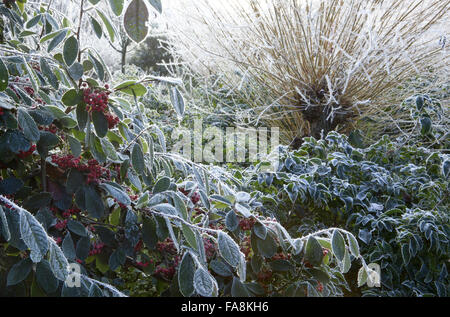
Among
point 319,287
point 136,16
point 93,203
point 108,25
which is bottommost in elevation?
point 319,287

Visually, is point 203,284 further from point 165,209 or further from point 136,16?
point 136,16

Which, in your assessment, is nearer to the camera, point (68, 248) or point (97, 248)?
point (68, 248)

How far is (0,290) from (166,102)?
2.97m

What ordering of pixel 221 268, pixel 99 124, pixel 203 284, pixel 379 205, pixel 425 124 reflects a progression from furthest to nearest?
pixel 425 124, pixel 379 205, pixel 221 268, pixel 99 124, pixel 203 284

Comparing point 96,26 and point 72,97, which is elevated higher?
point 96,26

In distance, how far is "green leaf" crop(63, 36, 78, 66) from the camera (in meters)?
0.81

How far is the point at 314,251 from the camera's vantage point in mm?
953

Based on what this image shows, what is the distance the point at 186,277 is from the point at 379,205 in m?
1.12

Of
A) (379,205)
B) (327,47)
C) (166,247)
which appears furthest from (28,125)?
(327,47)

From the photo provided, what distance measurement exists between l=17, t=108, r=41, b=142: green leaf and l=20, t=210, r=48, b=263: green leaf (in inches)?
8.4

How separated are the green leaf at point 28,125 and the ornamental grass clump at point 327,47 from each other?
1.71 m

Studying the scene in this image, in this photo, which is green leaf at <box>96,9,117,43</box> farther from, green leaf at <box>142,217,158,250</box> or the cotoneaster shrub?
green leaf at <box>142,217,158,250</box>

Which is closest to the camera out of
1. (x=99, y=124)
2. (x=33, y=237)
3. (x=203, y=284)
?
(x=33, y=237)

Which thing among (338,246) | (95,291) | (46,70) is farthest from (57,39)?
(338,246)
